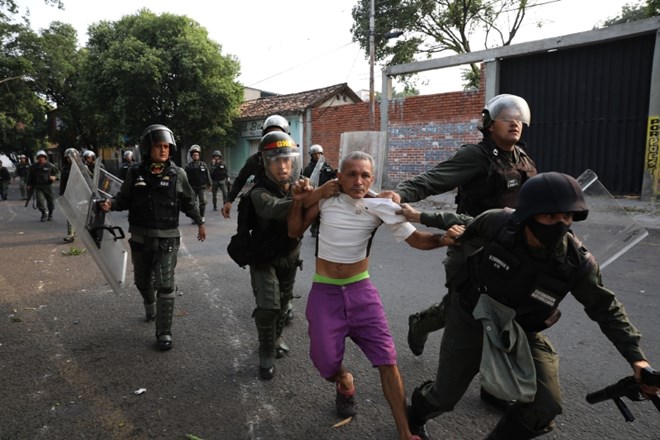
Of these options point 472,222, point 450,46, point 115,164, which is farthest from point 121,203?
point 115,164

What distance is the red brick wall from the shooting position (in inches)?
580

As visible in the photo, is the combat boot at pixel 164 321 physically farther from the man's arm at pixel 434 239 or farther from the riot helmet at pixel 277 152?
the man's arm at pixel 434 239

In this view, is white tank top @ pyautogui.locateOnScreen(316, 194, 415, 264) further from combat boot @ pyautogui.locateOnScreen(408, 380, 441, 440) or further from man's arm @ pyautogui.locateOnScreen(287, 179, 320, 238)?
combat boot @ pyautogui.locateOnScreen(408, 380, 441, 440)

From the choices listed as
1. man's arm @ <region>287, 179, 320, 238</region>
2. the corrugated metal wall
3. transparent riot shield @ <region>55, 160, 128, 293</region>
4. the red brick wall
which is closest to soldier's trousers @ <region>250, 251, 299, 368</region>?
man's arm @ <region>287, 179, 320, 238</region>

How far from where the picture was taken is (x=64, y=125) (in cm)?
3450

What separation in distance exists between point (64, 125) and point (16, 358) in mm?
36349

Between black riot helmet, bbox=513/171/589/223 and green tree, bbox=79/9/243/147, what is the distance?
836 inches

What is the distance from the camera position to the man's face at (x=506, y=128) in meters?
2.89

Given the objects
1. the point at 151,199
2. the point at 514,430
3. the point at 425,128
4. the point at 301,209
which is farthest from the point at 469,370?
the point at 425,128

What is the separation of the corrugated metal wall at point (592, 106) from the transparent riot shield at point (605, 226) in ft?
35.6

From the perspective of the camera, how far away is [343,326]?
246 cm

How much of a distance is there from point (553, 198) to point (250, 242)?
1986 millimetres

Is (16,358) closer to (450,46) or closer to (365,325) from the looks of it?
(365,325)

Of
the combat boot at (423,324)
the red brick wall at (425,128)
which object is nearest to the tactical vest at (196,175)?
the red brick wall at (425,128)
